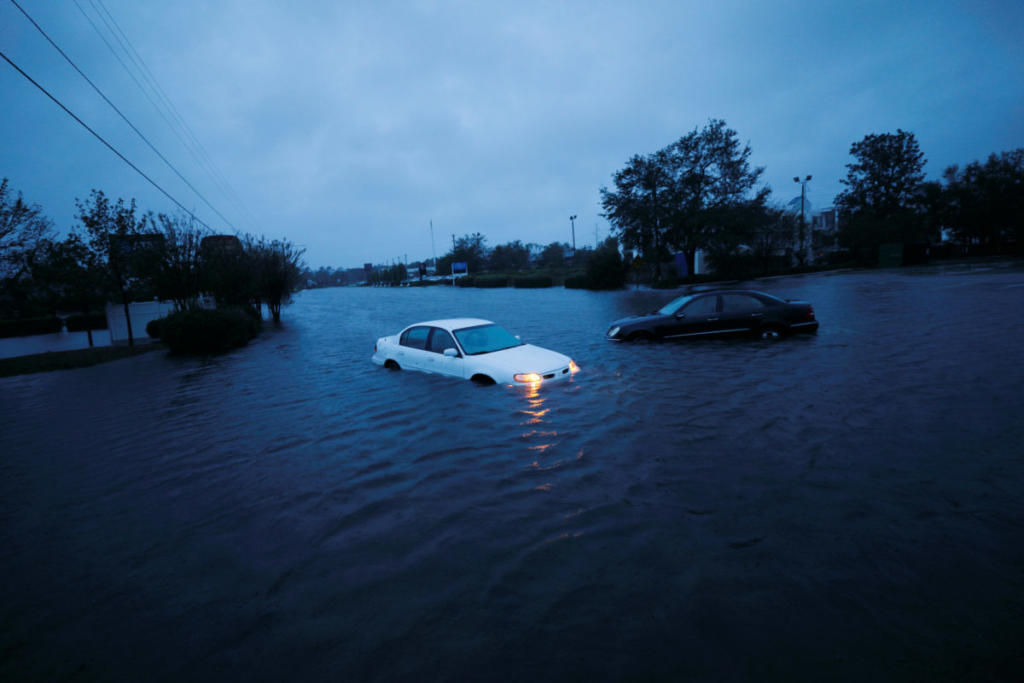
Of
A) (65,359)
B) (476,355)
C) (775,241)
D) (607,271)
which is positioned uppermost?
(775,241)

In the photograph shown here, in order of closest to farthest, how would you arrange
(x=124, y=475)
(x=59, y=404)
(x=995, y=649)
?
(x=995, y=649), (x=124, y=475), (x=59, y=404)

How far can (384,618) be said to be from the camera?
9.29ft

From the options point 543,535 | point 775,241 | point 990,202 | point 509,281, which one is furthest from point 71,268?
point 990,202

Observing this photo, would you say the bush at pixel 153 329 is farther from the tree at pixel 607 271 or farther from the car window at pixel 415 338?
the tree at pixel 607 271

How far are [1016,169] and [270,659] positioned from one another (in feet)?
211

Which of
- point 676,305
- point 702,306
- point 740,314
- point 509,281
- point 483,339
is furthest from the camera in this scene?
point 509,281

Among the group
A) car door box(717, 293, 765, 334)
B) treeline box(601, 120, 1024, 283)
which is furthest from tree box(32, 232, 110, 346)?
treeline box(601, 120, 1024, 283)

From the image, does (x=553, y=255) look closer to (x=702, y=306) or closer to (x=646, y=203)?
(x=646, y=203)

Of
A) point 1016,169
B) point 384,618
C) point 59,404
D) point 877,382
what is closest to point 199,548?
point 384,618

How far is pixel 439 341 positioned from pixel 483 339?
0.90m

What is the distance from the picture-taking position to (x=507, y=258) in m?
122

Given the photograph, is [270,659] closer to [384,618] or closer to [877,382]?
[384,618]

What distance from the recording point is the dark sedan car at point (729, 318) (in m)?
11.7

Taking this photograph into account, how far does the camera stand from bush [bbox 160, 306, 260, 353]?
667 inches
